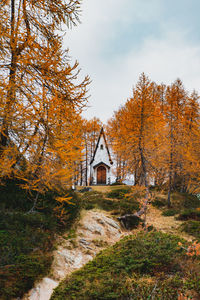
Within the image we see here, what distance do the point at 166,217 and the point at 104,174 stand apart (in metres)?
14.0

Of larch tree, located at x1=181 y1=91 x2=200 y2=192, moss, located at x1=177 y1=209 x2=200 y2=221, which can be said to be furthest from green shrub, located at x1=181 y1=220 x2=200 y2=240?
larch tree, located at x1=181 y1=91 x2=200 y2=192

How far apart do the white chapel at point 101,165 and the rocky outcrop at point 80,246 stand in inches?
601

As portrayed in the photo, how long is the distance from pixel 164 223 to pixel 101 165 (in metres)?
15.3

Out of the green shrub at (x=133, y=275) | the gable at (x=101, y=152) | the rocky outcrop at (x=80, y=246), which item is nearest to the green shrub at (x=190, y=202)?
the rocky outcrop at (x=80, y=246)

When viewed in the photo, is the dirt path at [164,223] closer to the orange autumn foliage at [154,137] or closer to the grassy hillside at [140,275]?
the orange autumn foliage at [154,137]

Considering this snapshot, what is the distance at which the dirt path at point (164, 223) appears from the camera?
29.0 feet

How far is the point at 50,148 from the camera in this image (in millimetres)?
6141

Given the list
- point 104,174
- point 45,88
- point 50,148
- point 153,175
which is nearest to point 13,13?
point 45,88

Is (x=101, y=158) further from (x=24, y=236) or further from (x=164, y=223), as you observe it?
(x=24, y=236)

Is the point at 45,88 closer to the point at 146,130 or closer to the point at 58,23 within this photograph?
the point at 58,23

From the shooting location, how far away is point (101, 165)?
25.5 m

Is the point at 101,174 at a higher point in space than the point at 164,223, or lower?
higher

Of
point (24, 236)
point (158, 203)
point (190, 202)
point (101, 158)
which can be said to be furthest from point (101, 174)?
point (24, 236)

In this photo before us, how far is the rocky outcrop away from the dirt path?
2227mm
